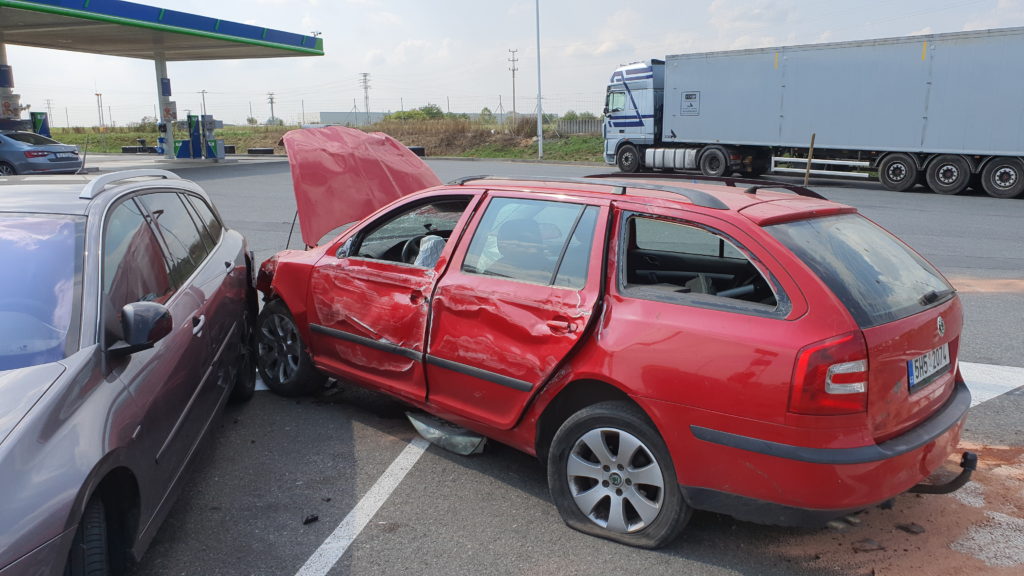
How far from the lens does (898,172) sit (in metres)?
19.8

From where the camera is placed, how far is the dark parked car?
20516 millimetres

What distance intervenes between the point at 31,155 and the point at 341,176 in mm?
19316

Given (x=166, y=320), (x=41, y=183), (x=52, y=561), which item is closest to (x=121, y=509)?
(x=52, y=561)

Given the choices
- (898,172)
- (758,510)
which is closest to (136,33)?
(898,172)

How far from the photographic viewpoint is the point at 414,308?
13.3ft

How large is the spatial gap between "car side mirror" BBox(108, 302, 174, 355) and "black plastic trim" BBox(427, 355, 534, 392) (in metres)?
1.40

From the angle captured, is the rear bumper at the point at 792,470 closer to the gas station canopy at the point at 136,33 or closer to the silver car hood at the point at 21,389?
the silver car hood at the point at 21,389

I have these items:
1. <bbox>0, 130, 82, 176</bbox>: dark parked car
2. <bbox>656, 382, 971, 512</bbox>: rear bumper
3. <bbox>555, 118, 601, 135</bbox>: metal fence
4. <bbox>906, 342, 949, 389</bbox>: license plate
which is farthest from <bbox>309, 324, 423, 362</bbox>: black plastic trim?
<bbox>555, 118, 601, 135</bbox>: metal fence

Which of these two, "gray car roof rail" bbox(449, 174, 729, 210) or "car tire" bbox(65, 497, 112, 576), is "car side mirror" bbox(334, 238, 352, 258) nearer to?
"gray car roof rail" bbox(449, 174, 729, 210)

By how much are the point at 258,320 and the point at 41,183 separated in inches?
63.8

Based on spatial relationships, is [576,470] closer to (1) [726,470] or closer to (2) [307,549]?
(1) [726,470]

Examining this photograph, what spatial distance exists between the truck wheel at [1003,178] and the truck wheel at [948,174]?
0.41 metres

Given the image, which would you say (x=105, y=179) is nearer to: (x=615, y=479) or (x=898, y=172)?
(x=615, y=479)

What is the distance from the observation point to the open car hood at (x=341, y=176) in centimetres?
576
